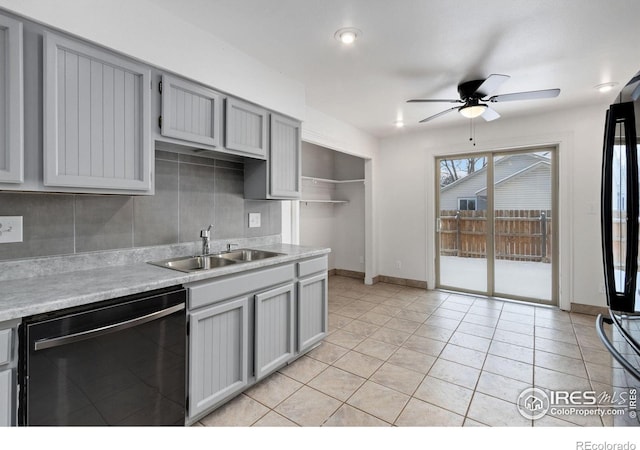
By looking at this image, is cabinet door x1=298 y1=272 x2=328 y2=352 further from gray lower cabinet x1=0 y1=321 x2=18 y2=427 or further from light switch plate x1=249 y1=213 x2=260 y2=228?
gray lower cabinet x1=0 y1=321 x2=18 y2=427

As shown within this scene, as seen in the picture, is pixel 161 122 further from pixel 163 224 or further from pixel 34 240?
pixel 34 240

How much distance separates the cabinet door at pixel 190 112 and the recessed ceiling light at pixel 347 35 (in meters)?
0.97

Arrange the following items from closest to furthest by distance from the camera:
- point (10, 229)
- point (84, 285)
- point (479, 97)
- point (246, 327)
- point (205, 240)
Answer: point (84, 285)
point (10, 229)
point (246, 327)
point (205, 240)
point (479, 97)

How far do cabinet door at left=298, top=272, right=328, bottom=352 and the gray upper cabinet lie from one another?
4.57ft

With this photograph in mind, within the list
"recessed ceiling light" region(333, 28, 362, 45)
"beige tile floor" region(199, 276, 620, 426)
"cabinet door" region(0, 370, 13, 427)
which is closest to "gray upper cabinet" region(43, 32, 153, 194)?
"cabinet door" region(0, 370, 13, 427)

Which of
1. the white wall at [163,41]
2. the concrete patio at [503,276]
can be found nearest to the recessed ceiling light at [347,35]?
the white wall at [163,41]

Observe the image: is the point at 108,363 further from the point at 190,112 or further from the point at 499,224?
the point at 499,224

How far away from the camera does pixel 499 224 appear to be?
4.39 m

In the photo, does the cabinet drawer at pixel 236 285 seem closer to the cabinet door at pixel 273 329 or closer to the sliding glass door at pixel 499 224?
the cabinet door at pixel 273 329

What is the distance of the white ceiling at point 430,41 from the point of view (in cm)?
195

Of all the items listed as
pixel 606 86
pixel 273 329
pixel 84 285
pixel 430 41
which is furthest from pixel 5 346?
pixel 606 86

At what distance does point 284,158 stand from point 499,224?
3.29 metres

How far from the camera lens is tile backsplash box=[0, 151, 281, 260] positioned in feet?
5.53
